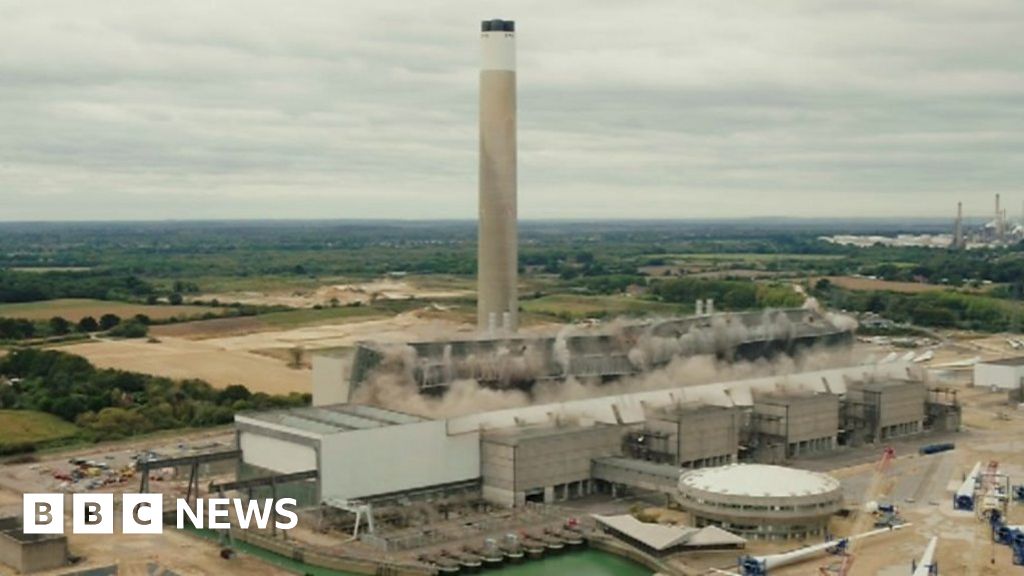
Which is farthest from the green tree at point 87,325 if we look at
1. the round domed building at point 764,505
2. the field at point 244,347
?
the round domed building at point 764,505

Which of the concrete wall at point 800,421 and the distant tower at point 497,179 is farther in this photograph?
the distant tower at point 497,179

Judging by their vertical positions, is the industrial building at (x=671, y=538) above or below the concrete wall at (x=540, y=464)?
below

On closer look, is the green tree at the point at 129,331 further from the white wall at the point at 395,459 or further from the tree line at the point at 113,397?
the white wall at the point at 395,459

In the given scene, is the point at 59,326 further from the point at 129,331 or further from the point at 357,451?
the point at 357,451

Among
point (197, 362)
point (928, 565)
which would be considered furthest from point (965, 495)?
point (197, 362)

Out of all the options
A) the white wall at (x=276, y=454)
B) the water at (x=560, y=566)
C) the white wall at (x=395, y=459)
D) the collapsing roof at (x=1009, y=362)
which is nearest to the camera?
the water at (x=560, y=566)

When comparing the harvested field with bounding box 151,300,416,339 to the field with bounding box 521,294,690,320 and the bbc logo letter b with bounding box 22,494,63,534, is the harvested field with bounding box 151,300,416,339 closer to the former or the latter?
the field with bounding box 521,294,690,320

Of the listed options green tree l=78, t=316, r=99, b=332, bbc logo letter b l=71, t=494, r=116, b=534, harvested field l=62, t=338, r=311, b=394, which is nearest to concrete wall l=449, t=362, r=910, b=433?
bbc logo letter b l=71, t=494, r=116, b=534
